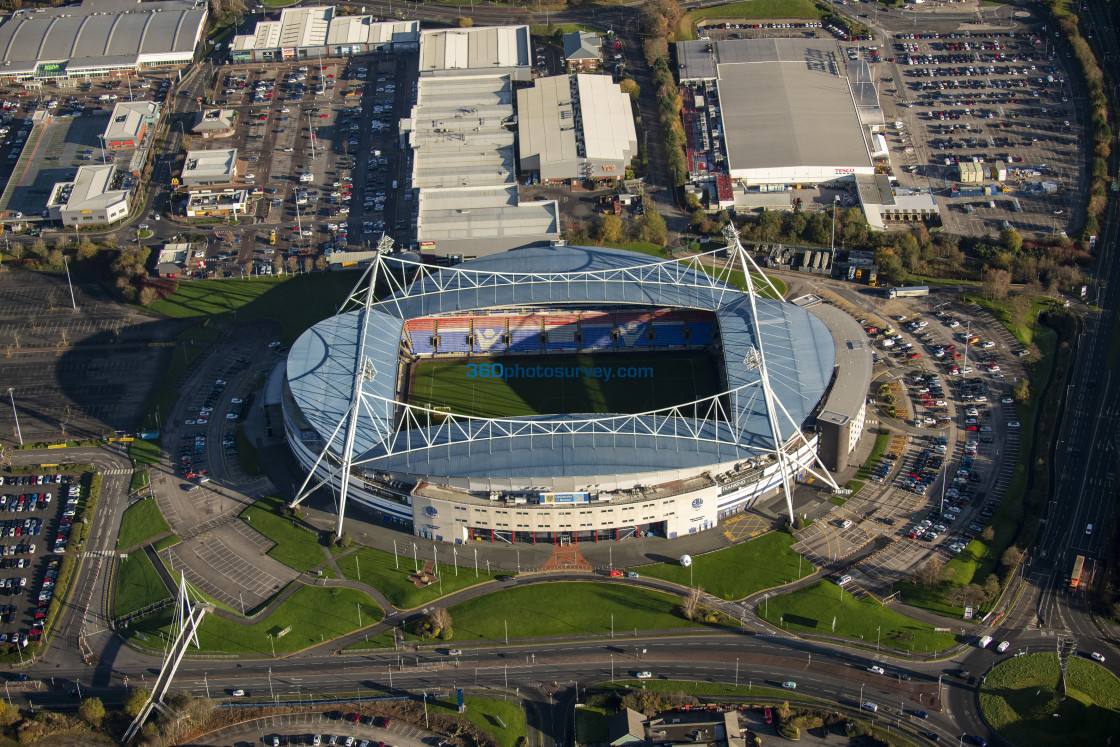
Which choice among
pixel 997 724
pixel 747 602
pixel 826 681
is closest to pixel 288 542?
pixel 747 602

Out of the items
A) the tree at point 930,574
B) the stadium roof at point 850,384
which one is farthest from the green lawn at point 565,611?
the stadium roof at point 850,384

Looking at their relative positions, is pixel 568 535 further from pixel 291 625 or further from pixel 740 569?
pixel 291 625

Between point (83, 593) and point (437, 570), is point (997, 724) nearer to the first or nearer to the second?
point (437, 570)

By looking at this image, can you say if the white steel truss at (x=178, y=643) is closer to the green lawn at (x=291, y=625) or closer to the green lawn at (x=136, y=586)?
the green lawn at (x=291, y=625)

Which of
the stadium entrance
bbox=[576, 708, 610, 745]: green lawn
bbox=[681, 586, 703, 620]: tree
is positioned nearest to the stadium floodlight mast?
the stadium entrance

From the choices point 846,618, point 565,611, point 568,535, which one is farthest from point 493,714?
point 846,618
